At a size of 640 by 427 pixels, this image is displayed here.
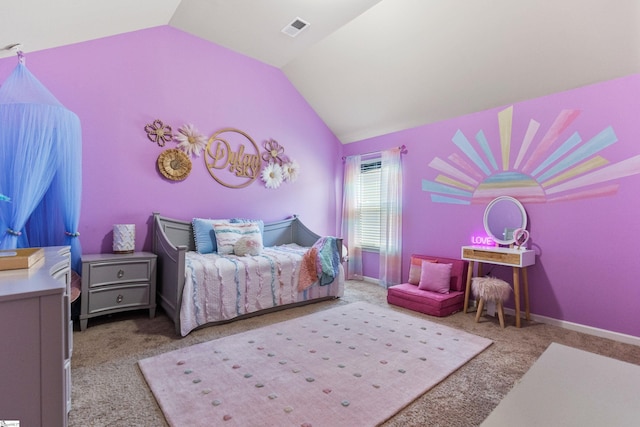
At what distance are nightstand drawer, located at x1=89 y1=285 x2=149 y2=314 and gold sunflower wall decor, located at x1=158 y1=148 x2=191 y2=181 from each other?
131cm

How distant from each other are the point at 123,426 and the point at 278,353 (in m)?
1.04

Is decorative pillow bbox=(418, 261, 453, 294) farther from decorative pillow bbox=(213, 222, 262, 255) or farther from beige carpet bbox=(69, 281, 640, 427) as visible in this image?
decorative pillow bbox=(213, 222, 262, 255)

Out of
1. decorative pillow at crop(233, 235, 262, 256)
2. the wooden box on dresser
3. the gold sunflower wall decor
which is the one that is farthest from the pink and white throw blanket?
the wooden box on dresser

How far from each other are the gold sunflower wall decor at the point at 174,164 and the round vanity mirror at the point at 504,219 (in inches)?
140

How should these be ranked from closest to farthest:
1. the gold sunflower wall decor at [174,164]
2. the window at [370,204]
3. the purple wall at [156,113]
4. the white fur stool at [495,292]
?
the white fur stool at [495,292]
the purple wall at [156,113]
the gold sunflower wall decor at [174,164]
the window at [370,204]

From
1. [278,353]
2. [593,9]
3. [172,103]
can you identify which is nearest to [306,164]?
[172,103]

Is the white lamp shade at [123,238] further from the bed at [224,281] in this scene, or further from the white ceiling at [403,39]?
the white ceiling at [403,39]

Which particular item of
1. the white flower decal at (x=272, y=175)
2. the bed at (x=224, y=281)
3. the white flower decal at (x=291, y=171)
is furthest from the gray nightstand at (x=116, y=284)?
the white flower decal at (x=291, y=171)

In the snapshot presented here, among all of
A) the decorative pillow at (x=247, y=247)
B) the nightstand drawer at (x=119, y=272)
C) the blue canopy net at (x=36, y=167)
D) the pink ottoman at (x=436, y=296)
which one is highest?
the blue canopy net at (x=36, y=167)

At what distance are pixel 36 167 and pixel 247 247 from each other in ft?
6.18

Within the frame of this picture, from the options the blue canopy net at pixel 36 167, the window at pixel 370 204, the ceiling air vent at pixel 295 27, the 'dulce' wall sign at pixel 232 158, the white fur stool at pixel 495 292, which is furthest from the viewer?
the window at pixel 370 204

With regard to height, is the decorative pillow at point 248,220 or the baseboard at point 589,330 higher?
the decorative pillow at point 248,220

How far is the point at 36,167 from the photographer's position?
224 centimetres

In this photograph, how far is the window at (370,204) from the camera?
4.70 meters
